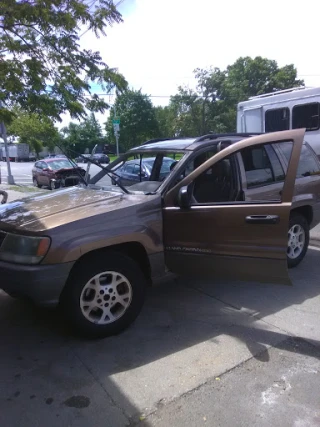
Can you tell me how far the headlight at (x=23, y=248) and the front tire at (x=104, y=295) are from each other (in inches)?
13.9

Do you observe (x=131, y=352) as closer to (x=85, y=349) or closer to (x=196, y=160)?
(x=85, y=349)

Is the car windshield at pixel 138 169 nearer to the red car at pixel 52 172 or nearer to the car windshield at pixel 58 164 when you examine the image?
the red car at pixel 52 172

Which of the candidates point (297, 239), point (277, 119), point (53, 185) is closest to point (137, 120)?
point (53, 185)

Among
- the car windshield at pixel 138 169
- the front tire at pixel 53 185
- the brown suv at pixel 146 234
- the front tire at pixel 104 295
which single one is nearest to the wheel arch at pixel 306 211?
the brown suv at pixel 146 234

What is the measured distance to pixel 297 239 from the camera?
5.22 m

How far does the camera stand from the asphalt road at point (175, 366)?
8.18ft

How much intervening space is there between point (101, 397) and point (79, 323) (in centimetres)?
77

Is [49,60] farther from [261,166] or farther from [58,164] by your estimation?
[58,164]

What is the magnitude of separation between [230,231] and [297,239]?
6.68 feet

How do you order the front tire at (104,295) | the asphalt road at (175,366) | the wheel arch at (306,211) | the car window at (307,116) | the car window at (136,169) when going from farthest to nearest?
the car window at (307,116)
the wheel arch at (306,211)
the car window at (136,169)
the front tire at (104,295)
the asphalt road at (175,366)

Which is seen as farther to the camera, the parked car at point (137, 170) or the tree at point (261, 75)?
the tree at point (261, 75)

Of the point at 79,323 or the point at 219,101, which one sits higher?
the point at 219,101

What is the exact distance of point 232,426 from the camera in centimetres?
237

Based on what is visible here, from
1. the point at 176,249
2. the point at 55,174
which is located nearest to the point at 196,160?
the point at 176,249
